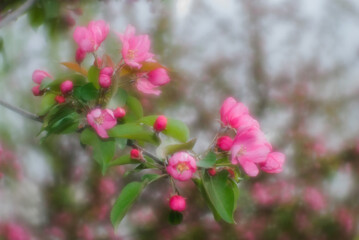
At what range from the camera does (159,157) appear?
0.91 metres

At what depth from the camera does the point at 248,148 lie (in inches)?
34.3

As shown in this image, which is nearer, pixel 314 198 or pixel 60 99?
pixel 60 99

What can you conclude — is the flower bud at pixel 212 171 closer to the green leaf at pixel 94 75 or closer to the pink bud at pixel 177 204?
the pink bud at pixel 177 204

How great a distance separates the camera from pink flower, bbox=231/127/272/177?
868 mm

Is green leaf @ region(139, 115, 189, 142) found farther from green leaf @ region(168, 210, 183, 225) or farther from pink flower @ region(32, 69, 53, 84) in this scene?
pink flower @ region(32, 69, 53, 84)

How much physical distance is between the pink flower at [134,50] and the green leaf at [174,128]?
0.13m

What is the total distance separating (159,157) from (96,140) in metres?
0.17

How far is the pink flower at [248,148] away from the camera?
0.87 meters

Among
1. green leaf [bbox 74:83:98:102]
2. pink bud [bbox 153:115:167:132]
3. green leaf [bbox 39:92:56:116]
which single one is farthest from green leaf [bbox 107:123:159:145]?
green leaf [bbox 39:92:56:116]

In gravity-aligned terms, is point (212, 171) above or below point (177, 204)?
above

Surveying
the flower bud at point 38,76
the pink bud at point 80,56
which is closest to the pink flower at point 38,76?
the flower bud at point 38,76

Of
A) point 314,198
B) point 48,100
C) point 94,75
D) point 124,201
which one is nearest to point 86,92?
point 94,75

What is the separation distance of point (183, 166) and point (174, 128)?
122 millimetres

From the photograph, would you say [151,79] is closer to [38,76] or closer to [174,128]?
[174,128]
